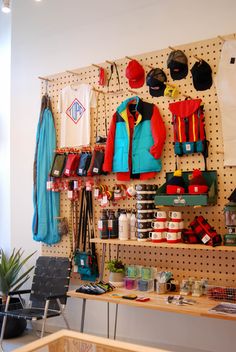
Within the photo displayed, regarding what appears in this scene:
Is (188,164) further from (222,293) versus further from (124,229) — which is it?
(222,293)

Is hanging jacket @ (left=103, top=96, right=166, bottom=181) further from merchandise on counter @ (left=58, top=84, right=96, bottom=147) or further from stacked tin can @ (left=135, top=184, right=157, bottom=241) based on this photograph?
merchandise on counter @ (left=58, top=84, right=96, bottom=147)

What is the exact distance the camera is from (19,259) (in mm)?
4793

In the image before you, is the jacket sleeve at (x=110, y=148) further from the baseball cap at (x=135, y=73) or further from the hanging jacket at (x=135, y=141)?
the baseball cap at (x=135, y=73)

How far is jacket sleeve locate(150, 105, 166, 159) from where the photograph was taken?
3826mm

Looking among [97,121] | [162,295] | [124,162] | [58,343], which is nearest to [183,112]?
[124,162]

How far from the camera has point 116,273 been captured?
152 inches

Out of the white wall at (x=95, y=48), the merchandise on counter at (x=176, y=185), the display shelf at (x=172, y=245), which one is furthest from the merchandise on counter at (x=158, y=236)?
the white wall at (x=95, y=48)

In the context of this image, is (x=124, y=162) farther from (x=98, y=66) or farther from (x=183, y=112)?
(x=98, y=66)

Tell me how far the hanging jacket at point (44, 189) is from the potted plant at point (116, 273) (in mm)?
891

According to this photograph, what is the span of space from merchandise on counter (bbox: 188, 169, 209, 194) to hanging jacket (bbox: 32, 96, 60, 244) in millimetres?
1680

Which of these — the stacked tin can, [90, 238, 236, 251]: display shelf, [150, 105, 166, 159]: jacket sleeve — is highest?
[150, 105, 166, 159]: jacket sleeve

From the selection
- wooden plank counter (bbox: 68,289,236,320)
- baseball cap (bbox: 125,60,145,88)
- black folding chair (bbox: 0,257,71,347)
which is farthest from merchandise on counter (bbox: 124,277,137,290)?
baseball cap (bbox: 125,60,145,88)

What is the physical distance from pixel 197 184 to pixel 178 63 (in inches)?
44.3

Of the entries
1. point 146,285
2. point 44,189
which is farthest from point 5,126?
point 146,285
